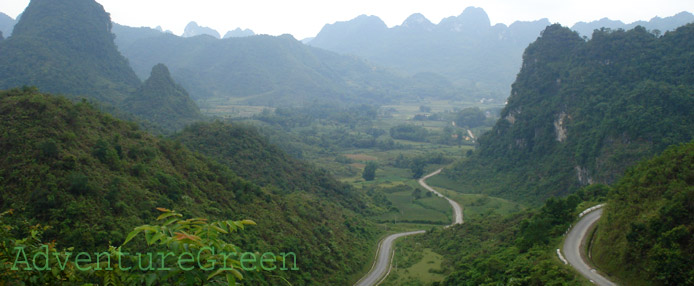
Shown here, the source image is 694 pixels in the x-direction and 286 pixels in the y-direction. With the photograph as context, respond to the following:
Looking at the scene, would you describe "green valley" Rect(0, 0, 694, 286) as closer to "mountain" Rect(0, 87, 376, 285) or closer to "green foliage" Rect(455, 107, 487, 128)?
"mountain" Rect(0, 87, 376, 285)

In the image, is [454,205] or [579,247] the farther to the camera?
[454,205]

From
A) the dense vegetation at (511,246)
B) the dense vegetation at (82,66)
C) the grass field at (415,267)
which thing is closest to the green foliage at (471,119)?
the dense vegetation at (82,66)

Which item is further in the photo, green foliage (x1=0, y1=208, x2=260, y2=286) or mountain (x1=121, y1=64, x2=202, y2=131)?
mountain (x1=121, y1=64, x2=202, y2=131)

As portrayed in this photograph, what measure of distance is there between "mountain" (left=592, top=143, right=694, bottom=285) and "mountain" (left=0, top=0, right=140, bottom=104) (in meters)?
87.9

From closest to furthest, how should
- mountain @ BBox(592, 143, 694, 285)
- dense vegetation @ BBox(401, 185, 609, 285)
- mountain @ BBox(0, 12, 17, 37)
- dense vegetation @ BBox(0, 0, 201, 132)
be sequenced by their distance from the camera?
mountain @ BBox(592, 143, 694, 285) → dense vegetation @ BBox(401, 185, 609, 285) → dense vegetation @ BBox(0, 0, 201, 132) → mountain @ BBox(0, 12, 17, 37)

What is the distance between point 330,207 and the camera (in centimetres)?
4816

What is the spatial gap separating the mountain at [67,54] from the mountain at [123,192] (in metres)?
56.3

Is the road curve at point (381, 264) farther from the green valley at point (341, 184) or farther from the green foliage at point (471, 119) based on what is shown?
the green foliage at point (471, 119)

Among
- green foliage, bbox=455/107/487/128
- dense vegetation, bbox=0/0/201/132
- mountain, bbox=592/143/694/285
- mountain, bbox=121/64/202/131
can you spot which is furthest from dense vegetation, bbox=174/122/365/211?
green foliage, bbox=455/107/487/128

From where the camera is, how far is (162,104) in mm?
94500

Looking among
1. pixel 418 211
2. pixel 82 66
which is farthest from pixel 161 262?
pixel 82 66

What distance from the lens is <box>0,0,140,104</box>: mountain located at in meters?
82.9

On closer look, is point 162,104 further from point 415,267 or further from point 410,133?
point 415,267

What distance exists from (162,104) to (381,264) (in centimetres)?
7275
